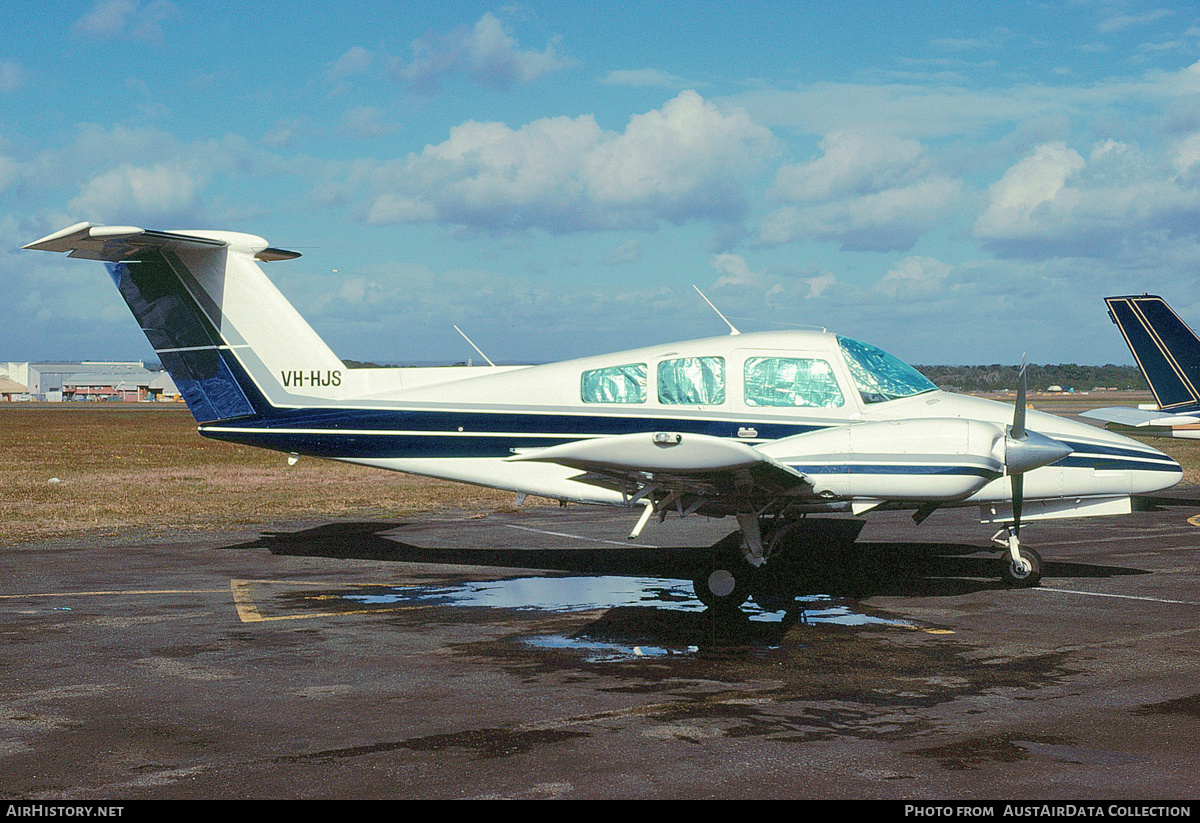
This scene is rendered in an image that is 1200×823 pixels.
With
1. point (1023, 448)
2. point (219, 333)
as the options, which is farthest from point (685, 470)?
point (219, 333)

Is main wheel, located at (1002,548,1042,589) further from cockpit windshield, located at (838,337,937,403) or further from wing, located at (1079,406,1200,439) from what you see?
wing, located at (1079,406,1200,439)

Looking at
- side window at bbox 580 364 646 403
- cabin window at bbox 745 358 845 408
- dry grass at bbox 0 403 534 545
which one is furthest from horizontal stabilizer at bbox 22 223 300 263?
cabin window at bbox 745 358 845 408

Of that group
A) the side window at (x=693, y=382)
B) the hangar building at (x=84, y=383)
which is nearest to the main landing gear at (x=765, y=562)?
the side window at (x=693, y=382)

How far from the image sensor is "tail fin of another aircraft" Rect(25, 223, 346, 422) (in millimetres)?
13734

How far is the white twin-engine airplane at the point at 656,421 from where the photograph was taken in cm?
1012

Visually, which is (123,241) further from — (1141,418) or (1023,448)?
(1141,418)

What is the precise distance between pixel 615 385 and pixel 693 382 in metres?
0.97

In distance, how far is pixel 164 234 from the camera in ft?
43.2

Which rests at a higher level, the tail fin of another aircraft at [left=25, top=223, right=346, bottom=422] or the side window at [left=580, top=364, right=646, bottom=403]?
the tail fin of another aircraft at [left=25, top=223, right=346, bottom=422]

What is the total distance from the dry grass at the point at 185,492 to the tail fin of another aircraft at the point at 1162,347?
13.5 meters

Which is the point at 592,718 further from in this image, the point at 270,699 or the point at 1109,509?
the point at 1109,509

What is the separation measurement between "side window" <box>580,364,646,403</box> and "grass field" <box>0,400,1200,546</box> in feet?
28.9

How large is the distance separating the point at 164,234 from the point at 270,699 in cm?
776

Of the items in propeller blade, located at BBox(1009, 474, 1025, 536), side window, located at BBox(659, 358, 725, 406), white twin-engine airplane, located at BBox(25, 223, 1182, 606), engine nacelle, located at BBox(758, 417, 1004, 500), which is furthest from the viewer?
side window, located at BBox(659, 358, 725, 406)
